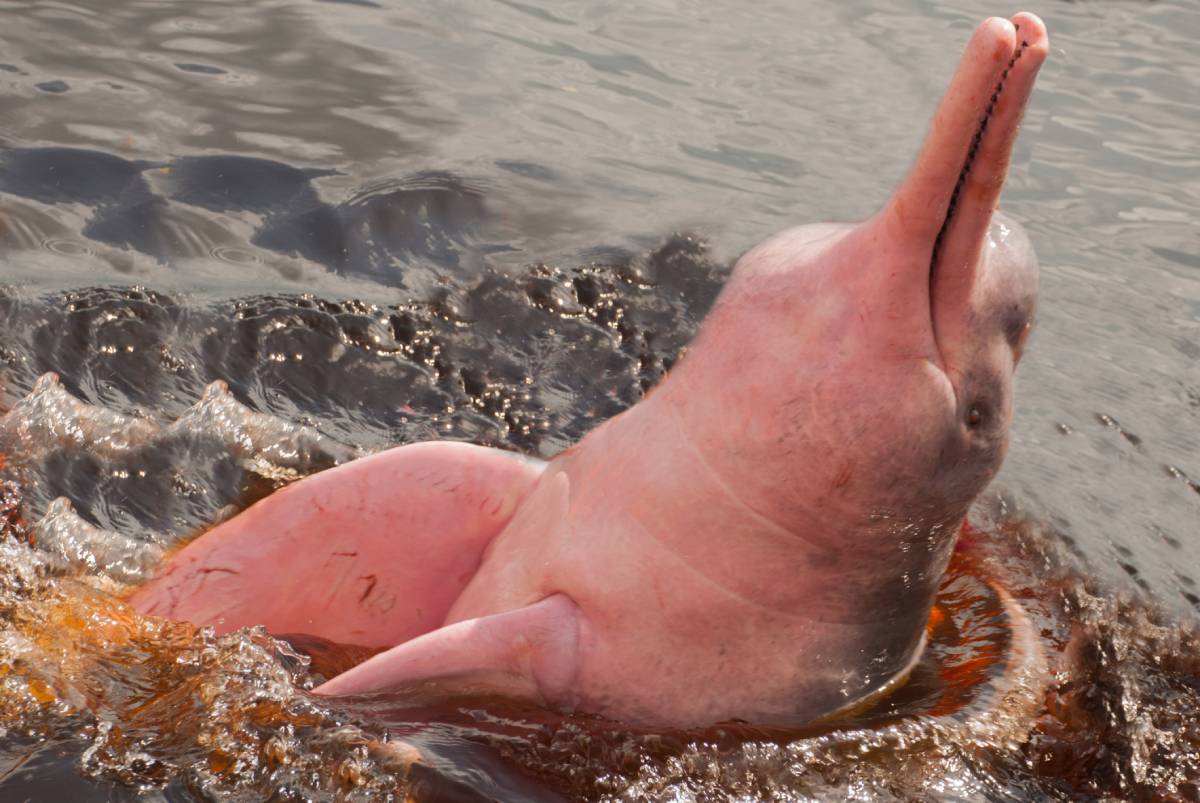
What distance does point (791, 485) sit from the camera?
3596 millimetres

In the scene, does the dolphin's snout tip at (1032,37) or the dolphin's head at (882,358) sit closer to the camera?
the dolphin's snout tip at (1032,37)

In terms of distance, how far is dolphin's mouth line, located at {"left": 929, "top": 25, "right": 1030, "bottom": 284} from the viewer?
3090 millimetres

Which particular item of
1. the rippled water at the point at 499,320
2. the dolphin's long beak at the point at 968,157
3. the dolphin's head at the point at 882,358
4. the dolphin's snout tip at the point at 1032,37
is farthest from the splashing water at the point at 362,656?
the dolphin's snout tip at the point at 1032,37

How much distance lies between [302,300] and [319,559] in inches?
99.5

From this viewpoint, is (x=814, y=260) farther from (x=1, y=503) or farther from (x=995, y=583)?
(x=1, y=503)

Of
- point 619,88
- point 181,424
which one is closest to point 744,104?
point 619,88

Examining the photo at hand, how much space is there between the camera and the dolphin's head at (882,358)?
3395 millimetres

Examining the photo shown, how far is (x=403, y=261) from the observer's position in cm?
714

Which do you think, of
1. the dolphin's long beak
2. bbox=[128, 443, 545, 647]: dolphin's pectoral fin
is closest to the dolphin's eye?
the dolphin's long beak

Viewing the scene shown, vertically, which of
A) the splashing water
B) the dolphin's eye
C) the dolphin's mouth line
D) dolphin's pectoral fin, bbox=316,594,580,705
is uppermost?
the dolphin's mouth line

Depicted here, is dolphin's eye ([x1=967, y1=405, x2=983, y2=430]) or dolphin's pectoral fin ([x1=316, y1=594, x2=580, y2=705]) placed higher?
dolphin's eye ([x1=967, y1=405, x2=983, y2=430])

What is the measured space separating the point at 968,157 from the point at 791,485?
886 millimetres

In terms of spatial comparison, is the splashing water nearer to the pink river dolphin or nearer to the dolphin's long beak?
the pink river dolphin

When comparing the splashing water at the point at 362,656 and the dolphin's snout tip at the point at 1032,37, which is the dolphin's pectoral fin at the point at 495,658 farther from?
the dolphin's snout tip at the point at 1032,37
